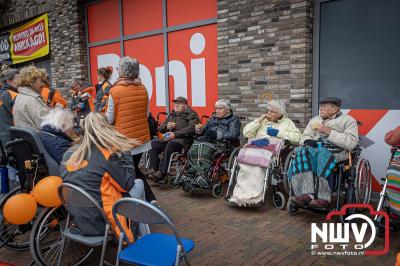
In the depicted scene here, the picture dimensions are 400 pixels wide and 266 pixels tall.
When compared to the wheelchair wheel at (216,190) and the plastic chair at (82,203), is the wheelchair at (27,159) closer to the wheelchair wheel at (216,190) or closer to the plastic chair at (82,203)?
the plastic chair at (82,203)

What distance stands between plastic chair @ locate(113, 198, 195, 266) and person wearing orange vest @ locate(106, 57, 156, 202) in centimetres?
148

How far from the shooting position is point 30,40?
9.63 meters

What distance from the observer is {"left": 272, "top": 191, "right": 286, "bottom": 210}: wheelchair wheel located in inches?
161

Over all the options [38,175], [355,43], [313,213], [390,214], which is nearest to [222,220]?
[313,213]

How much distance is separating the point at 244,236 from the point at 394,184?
1.37 meters

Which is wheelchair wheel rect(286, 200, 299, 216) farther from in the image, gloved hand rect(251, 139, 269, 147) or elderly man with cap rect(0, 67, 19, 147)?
elderly man with cap rect(0, 67, 19, 147)

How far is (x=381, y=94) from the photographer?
4.30 metres

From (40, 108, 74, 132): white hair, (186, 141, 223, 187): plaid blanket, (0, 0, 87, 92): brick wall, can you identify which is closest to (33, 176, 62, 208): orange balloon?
(40, 108, 74, 132): white hair

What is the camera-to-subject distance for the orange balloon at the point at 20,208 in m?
2.83

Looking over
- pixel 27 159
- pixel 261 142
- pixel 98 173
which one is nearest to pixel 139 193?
pixel 98 173

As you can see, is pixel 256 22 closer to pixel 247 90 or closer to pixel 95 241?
pixel 247 90

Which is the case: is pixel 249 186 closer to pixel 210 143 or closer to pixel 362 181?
pixel 210 143

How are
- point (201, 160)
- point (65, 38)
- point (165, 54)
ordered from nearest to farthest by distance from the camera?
1. point (201, 160)
2. point (165, 54)
3. point (65, 38)

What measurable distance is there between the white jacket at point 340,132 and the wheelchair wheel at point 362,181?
207 mm
